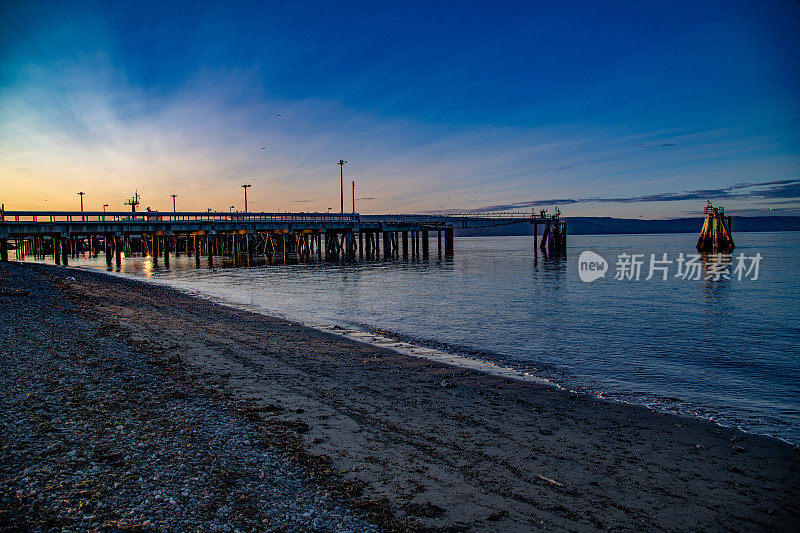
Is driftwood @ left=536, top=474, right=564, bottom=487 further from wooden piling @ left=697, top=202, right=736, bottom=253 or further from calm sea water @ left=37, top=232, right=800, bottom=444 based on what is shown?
wooden piling @ left=697, top=202, right=736, bottom=253

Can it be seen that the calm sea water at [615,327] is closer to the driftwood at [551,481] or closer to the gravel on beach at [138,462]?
the driftwood at [551,481]

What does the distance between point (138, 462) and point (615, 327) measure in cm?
1462

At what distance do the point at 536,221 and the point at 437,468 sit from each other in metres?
71.3

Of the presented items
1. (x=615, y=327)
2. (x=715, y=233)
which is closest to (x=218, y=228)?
(x=615, y=327)

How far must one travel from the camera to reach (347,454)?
5176 millimetres

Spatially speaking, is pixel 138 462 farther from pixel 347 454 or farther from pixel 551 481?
pixel 551 481

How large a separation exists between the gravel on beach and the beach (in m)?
0.02

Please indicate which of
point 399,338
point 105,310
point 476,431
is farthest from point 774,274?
point 105,310

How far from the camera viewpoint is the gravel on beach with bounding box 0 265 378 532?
3660mm

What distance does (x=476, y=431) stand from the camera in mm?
6094

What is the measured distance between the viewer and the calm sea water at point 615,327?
28.0ft

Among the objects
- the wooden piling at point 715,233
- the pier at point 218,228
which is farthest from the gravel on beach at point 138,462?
the wooden piling at point 715,233

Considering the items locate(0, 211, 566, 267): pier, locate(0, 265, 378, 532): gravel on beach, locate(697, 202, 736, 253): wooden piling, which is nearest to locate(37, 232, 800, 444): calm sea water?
locate(0, 265, 378, 532): gravel on beach

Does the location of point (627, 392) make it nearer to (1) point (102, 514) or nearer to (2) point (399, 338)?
(2) point (399, 338)
